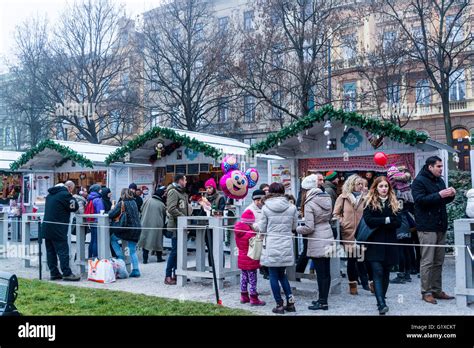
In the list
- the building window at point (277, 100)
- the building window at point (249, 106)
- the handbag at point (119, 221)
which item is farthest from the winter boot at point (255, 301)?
the building window at point (249, 106)

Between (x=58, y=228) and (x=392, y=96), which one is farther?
(x=392, y=96)

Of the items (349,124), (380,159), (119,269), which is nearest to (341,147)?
(349,124)

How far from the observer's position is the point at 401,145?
11062 mm

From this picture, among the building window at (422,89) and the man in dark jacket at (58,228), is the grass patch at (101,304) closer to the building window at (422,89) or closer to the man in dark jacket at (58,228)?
the man in dark jacket at (58,228)

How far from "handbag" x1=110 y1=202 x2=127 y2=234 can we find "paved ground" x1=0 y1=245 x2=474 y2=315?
995 mm

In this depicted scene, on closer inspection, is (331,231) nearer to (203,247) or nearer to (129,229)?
(203,247)

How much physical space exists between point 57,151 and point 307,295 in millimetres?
10911

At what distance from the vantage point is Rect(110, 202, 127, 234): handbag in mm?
8969

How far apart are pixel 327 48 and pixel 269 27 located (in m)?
2.80

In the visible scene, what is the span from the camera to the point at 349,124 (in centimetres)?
1071

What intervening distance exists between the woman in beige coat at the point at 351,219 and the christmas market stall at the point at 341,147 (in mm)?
2937

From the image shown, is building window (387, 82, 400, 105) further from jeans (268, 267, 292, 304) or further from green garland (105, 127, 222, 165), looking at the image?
jeans (268, 267, 292, 304)
